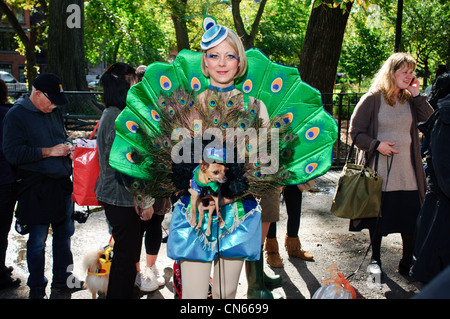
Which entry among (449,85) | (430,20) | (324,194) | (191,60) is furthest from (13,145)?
(430,20)

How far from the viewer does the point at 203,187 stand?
8.23 ft

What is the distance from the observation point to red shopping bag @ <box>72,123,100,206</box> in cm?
365

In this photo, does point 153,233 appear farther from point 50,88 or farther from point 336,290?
point 336,290

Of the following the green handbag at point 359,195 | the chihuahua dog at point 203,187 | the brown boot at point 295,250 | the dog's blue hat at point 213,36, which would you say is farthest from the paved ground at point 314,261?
the dog's blue hat at point 213,36

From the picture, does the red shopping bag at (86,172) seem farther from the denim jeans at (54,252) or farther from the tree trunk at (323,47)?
the tree trunk at (323,47)

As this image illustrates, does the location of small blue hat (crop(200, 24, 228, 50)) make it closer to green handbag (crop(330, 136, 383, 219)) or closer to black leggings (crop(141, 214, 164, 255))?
black leggings (crop(141, 214, 164, 255))

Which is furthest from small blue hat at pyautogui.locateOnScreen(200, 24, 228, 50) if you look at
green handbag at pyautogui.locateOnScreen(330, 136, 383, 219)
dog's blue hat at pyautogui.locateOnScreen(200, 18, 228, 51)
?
green handbag at pyautogui.locateOnScreen(330, 136, 383, 219)

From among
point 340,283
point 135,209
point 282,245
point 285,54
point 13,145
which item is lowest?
point 282,245

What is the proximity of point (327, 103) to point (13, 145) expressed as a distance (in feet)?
20.9

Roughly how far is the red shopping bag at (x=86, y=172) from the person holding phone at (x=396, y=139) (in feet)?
7.95

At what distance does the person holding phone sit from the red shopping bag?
242 cm

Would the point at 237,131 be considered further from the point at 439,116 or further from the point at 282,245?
the point at 282,245

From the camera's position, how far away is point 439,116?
294 cm

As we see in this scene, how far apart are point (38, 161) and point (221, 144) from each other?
1995mm
